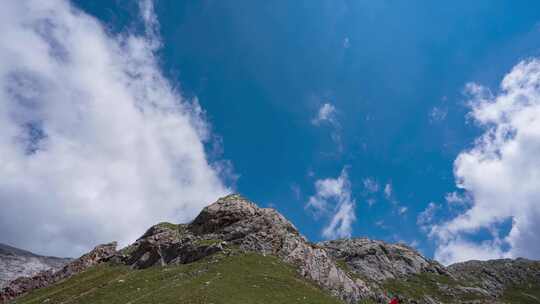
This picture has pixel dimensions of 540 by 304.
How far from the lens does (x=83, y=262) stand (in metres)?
117

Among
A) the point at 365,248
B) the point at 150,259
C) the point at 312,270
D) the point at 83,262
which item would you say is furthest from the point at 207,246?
the point at 365,248

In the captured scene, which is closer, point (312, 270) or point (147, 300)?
point (147, 300)

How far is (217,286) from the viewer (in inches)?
2302

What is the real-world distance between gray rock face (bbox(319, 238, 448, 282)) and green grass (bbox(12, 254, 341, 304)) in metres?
102

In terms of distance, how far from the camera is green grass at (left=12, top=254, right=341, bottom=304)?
55.0 m

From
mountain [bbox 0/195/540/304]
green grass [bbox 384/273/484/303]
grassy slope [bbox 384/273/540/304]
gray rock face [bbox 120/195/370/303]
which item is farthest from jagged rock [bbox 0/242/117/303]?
grassy slope [bbox 384/273/540/304]

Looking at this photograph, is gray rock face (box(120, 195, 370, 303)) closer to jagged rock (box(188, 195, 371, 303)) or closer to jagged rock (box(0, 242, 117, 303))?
jagged rock (box(188, 195, 371, 303))

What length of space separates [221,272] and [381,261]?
130m

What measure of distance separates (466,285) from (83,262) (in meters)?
178

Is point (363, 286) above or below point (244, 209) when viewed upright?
below

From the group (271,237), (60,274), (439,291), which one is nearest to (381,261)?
(439,291)

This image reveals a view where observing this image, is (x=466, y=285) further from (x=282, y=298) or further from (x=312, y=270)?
(x=282, y=298)

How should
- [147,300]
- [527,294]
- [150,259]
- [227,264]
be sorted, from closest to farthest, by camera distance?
[147,300] → [227,264] → [150,259] → [527,294]

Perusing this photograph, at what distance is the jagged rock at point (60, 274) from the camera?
114 metres
